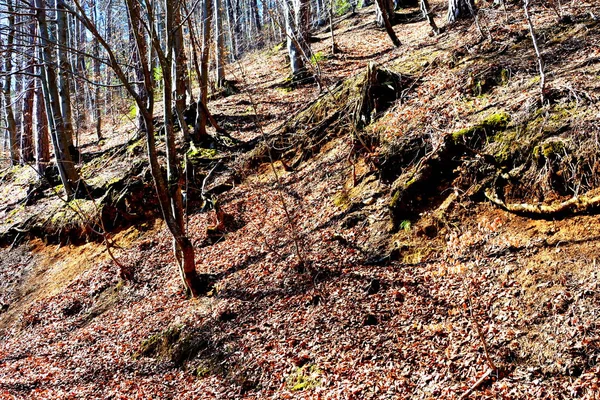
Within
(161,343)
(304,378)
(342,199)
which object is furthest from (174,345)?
(342,199)

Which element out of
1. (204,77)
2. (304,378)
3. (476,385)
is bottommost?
(304,378)

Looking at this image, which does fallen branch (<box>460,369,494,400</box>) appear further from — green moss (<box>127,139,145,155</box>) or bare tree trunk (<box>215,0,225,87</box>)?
bare tree trunk (<box>215,0,225,87</box>)

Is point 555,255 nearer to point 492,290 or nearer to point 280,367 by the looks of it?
point 492,290

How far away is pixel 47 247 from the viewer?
464 inches

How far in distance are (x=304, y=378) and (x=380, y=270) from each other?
209 cm

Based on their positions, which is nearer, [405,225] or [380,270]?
[380,270]

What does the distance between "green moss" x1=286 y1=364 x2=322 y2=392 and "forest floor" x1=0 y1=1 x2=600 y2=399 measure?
0.03 metres

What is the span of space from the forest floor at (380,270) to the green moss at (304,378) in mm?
29

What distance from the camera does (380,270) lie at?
6738 millimetres

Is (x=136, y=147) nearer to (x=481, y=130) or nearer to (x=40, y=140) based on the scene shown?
(x=40, y=140)

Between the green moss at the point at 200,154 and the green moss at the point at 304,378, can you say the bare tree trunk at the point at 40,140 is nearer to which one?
the green moss at the point at 200,154

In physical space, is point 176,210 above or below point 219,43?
below

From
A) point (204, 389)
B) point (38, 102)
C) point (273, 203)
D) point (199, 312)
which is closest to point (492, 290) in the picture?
point (204, 389)

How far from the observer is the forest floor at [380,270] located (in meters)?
4.95
